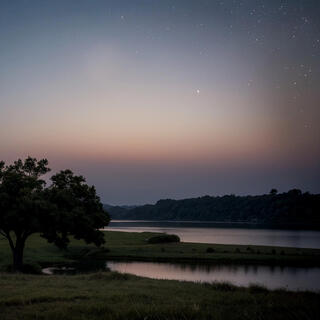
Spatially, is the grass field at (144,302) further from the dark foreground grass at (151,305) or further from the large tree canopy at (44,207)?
the large tree canopy at (44,207)

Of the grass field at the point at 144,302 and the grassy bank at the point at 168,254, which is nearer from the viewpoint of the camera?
the grass field at the point at 144,302

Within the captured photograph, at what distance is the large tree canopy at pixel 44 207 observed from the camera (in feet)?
118

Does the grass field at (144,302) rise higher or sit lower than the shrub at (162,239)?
higher

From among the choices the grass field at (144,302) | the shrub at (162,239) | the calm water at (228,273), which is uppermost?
the grass field at (144,302)

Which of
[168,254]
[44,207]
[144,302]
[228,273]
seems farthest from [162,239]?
[144,302]

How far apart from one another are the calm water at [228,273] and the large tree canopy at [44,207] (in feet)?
24.4

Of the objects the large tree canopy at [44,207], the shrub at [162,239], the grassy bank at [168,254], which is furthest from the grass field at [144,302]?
the shrub at [162,239]

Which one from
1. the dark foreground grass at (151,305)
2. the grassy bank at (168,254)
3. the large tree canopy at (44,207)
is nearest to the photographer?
the dark foreground grass at (151,305)

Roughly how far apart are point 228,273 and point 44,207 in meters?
20.4

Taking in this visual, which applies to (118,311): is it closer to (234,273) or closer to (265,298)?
(265,298)

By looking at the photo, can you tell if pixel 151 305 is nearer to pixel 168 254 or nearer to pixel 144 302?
pixel 144 302

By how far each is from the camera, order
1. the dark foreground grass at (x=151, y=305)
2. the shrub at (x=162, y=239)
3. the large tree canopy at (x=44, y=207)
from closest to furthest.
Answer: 1. the dark foreground grass at (x=151, y=305)
2. the large tree canopy at (x=44, y=207)
3. the shrub at (x=162, y=239)

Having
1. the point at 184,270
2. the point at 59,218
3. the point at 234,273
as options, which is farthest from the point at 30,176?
the point at 234,273

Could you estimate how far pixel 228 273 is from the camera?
41969 mm
